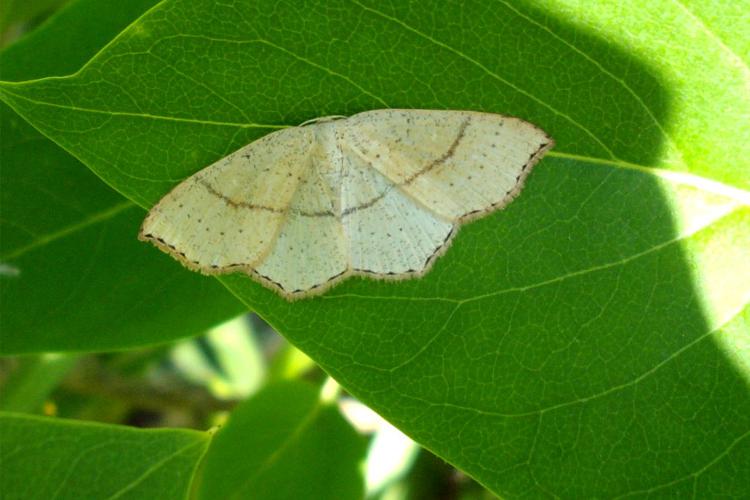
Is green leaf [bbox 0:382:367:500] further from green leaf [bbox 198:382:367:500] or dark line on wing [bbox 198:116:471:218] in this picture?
dark line on wing [bbox 198:116:471:218]

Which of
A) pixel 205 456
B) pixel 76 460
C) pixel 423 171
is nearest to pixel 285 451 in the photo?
pixel 205 456

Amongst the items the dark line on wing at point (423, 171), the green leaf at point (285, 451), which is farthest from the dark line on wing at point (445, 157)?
the green leaf at point (285, 451)

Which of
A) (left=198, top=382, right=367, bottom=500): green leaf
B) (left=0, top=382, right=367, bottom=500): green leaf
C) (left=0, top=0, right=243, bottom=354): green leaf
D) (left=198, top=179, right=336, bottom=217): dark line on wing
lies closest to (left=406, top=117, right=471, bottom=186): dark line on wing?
(left=198, top=179, right=336, bottom=217): dark line on wing

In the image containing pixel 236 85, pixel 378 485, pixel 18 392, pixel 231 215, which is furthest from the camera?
pixel 378 485

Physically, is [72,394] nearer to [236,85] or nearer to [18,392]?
[18,392]

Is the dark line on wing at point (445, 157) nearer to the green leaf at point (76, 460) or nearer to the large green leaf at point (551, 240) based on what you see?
the large green leaf at point (551, 240)

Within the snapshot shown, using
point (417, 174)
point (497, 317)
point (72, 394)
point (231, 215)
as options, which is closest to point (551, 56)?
point (417, 174)
